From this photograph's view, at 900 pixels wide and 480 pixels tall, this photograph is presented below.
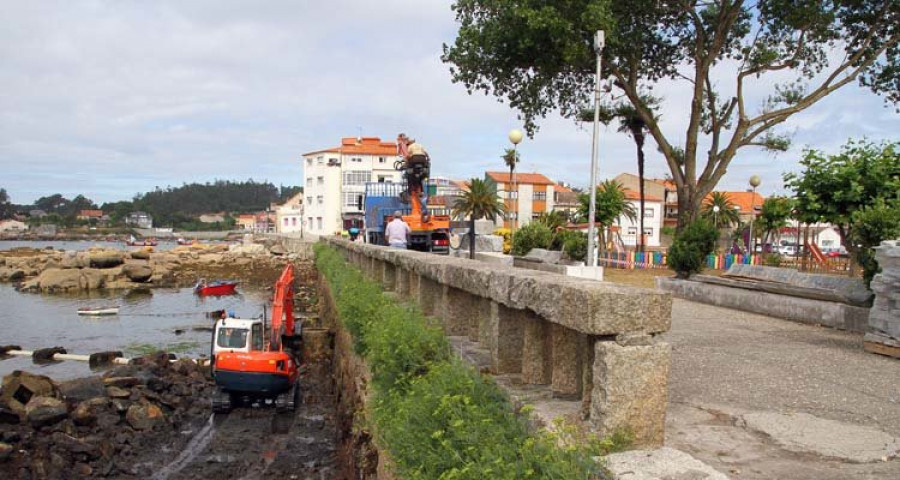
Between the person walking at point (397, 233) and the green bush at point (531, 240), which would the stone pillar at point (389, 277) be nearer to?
the person walking at point (397, 233)

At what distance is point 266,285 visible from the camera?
47.0 metres

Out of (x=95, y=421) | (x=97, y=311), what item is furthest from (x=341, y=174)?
(x=95, y=421)

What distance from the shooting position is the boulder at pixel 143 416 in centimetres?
1421

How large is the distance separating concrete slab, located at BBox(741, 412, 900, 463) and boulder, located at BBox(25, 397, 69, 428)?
13.9 m

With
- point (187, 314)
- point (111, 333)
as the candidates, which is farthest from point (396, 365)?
point (187, 314)

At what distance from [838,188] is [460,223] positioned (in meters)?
37.4

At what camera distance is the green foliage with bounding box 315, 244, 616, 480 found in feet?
10.1

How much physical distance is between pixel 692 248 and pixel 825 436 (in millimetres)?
11041

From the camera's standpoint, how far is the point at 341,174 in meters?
82.8

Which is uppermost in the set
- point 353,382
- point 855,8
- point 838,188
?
point 855,8

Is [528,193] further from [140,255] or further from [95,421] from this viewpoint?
[95,421]

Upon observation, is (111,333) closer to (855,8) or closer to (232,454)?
(232,454)

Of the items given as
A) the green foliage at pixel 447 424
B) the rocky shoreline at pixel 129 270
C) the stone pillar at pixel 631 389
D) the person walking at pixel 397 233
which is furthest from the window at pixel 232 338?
the rocky shoreline at pixel 129 270

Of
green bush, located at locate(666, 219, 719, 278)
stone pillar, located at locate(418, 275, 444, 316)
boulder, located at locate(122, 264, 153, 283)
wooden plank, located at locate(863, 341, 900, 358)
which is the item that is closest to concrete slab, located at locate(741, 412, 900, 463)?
wooden plank, located at locate(863, 341, 900, 358)
